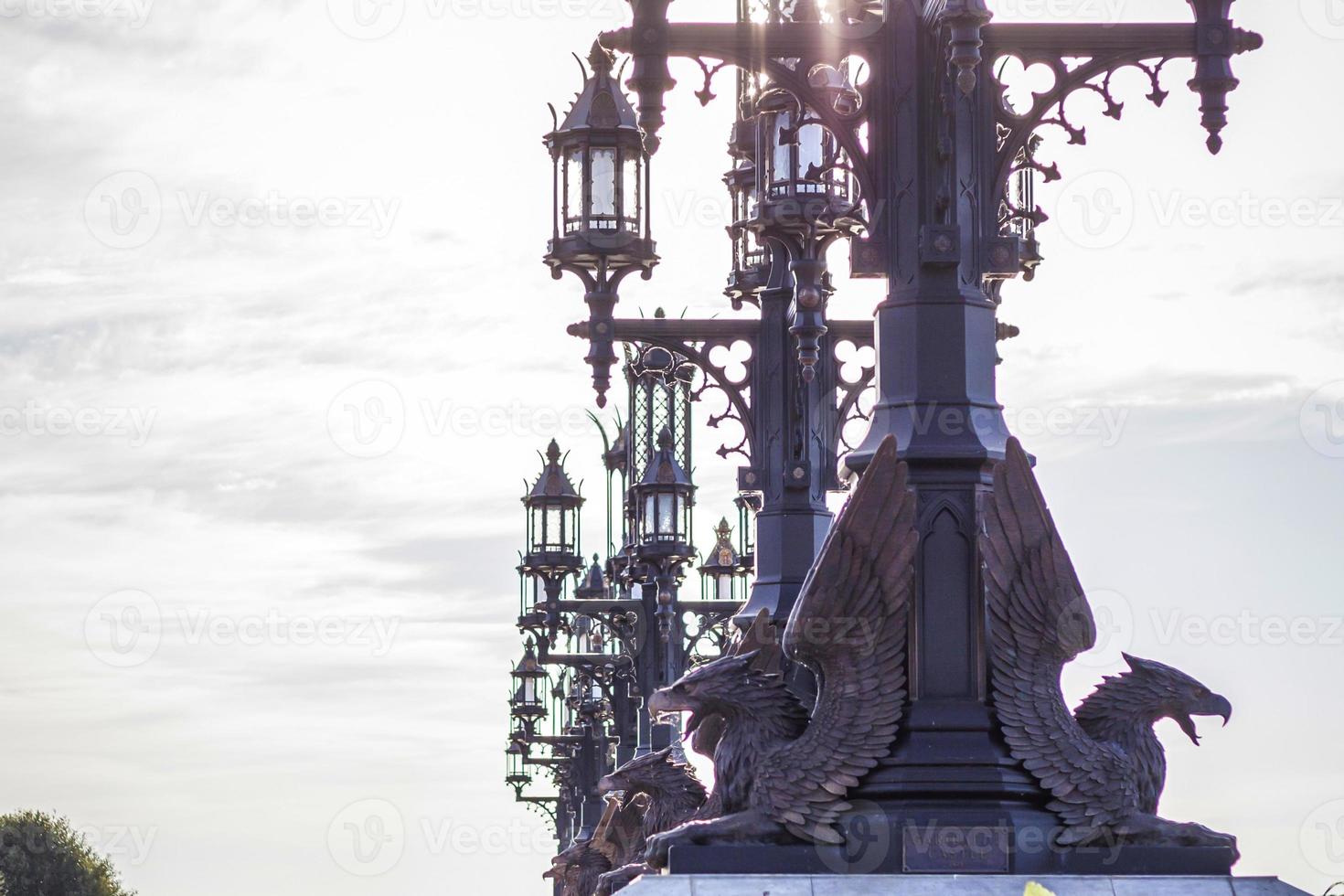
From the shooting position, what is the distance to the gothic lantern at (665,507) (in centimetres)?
3016

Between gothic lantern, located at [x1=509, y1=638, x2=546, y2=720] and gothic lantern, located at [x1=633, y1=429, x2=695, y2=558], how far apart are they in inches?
880

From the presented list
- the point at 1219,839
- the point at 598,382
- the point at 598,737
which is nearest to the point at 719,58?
the point at 1219,839

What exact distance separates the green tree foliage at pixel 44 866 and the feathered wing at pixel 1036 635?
58923 millimetres

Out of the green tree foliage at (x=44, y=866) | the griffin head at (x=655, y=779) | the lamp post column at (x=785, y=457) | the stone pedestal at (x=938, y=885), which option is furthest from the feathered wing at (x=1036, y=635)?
the green tree foliage at (x=44, y=866)

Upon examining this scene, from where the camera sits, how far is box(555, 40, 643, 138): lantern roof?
18516 millimetres

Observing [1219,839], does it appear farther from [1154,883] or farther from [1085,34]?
[1085,34]

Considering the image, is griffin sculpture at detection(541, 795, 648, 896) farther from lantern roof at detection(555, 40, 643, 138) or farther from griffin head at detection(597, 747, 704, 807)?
lantern roof at detection(555, 40, 643, 138)

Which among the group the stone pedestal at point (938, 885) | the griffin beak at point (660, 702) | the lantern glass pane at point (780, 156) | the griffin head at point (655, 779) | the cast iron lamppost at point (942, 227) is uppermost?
the lantern glass pane at point (780, 156)

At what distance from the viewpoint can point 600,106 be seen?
1875 centimetres

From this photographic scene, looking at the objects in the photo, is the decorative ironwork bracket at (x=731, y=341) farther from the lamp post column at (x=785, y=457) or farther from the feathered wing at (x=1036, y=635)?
the feathered wing at (x=1036, y=635)

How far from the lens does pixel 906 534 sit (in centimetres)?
1304

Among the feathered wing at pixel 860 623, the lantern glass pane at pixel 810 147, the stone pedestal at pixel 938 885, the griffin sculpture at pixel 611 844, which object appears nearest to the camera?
the stone pedestal at pixel 938 885

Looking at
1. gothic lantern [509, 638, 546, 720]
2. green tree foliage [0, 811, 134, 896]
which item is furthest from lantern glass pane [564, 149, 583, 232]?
green tree foliage [0, 811, 134, 896]

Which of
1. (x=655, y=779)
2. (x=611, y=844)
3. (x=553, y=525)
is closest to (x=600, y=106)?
(x=655, y=779)
